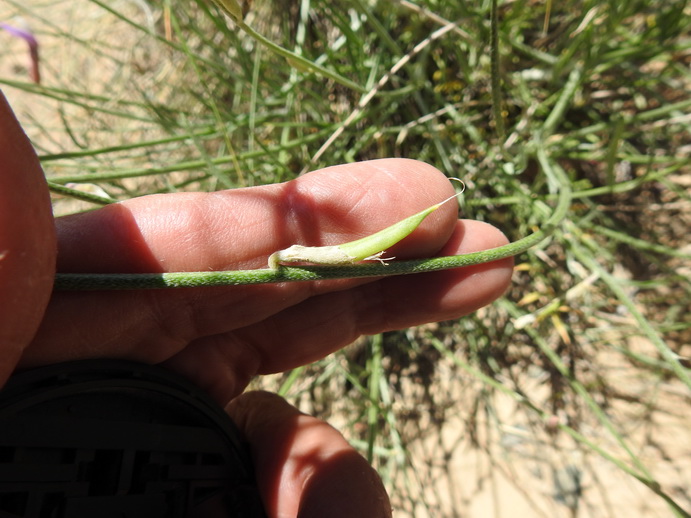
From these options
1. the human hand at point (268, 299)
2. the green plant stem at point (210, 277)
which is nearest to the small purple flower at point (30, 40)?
the human hand at point (268, 299)

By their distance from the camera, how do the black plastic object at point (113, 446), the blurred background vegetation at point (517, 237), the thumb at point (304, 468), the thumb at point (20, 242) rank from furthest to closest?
1. the blurred background vegetation at point (517, 237)
2. the thumb at point (304, 468)
3. the black plastic object at point (113, 446)
4. the thumb at point (20, 242)

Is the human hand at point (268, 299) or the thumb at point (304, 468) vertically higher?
the human hand at point (268, 299)

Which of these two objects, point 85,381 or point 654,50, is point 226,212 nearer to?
point 85,381

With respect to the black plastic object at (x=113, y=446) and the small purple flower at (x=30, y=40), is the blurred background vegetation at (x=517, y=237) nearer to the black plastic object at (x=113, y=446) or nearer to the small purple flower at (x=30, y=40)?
the small purple flower at (x=30, y=40)

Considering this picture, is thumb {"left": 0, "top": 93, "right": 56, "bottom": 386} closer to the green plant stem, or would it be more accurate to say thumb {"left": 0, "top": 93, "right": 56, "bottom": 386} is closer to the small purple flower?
the green plant stem

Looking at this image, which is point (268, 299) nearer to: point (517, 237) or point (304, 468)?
point (304, 468)

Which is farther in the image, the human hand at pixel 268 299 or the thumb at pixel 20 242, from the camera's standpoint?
the human hand at pixel 268 299

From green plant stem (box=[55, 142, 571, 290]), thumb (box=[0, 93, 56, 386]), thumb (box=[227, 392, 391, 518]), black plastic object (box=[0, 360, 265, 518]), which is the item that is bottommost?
thumb (box=[227, 392, 391, 518])

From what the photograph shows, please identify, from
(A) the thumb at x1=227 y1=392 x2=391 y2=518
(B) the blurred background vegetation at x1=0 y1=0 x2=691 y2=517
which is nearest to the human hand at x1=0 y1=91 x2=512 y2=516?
(A) the thumb at x1=227 y1=392 x2=391 y2=518
